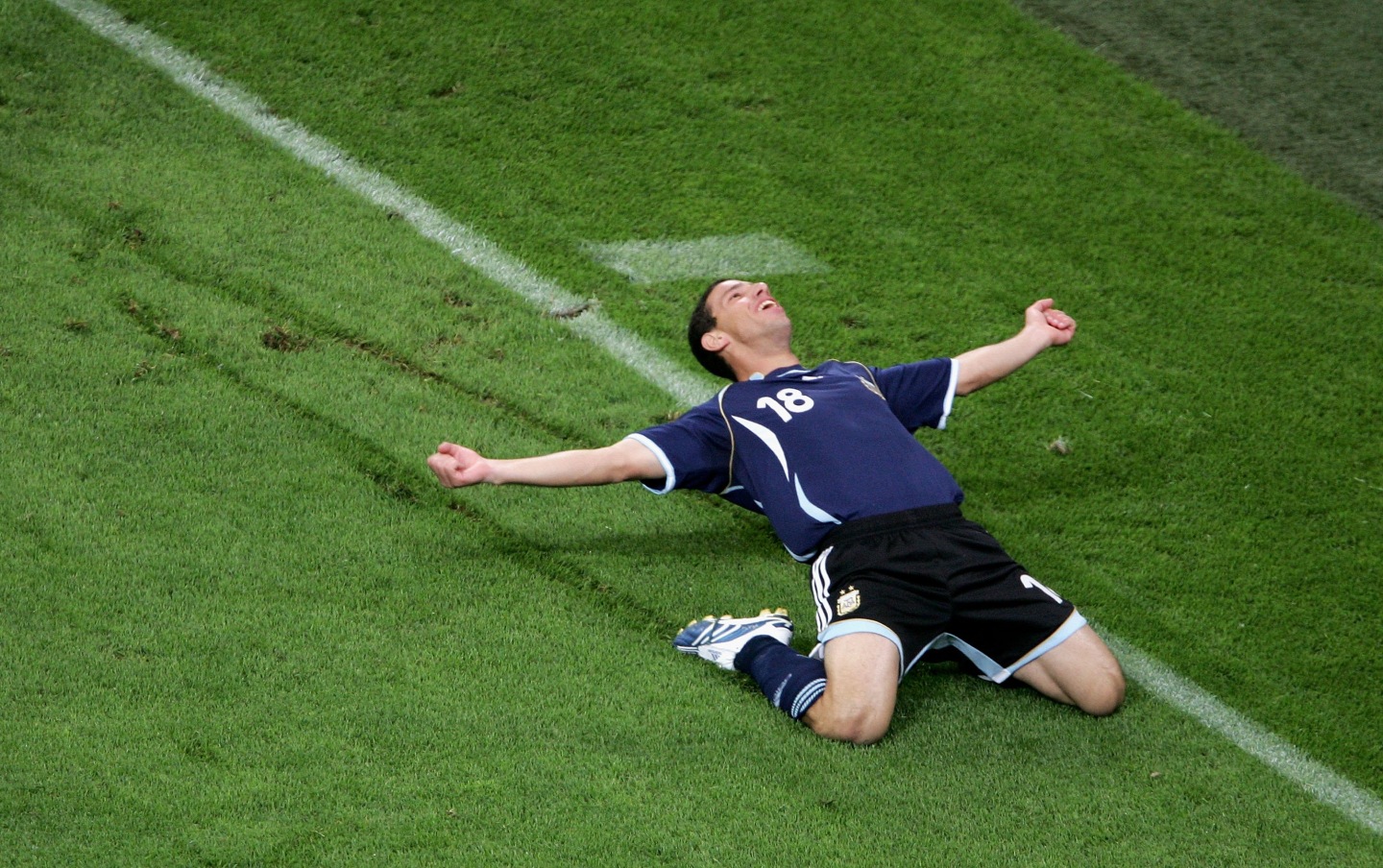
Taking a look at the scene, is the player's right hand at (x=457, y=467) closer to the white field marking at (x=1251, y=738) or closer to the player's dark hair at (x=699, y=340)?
the player's dark hair at (x=699, y=340)

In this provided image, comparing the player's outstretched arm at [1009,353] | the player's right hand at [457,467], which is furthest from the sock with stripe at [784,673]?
the player's outstretched arm at [1009,353]

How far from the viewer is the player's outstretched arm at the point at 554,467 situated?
374cm

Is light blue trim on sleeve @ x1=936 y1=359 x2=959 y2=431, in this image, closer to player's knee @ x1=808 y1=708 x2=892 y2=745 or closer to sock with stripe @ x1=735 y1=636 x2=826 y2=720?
sock with stripe @ x1=735 y1=636 x2=826 y2=720

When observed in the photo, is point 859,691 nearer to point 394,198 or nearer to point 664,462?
point 664,462

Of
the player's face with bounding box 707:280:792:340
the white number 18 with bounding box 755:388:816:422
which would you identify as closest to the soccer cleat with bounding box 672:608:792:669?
the white number 18 with bounding box 755:388:816:422

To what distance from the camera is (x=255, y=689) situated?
345cm

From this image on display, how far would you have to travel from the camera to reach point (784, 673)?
11.8 feet

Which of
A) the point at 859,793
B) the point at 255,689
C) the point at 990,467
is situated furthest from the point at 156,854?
the point at 990,467

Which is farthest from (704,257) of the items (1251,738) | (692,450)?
(1251,738)

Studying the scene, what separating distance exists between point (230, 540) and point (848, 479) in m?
1.73

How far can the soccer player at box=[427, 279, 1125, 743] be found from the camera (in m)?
3.58

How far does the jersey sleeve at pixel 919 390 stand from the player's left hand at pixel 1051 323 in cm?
33

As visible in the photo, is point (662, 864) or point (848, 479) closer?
point (662, 864)

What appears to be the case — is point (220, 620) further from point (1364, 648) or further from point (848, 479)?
point (1364, 648)
